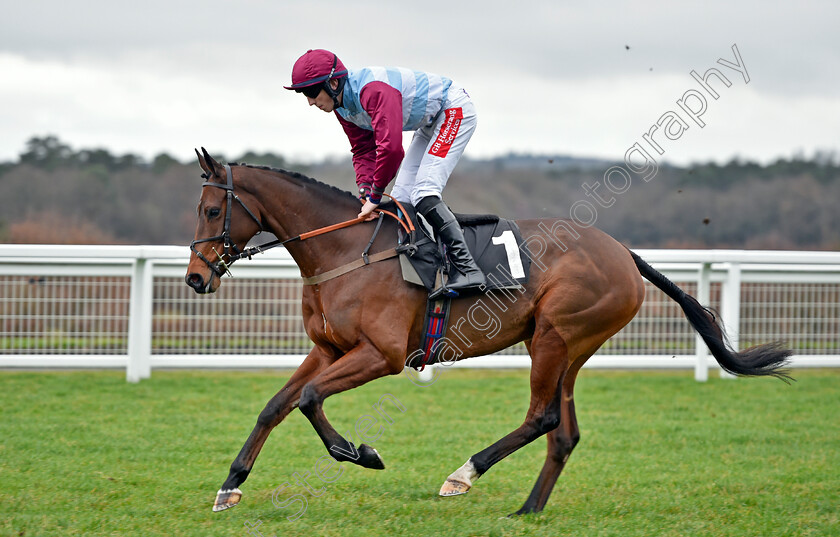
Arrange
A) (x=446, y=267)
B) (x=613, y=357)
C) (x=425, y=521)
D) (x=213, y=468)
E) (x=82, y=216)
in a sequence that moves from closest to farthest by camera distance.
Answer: (x=425, y=521), (x=446, y=267), (x=213, y=468), (x=613, y=357), (x=82, y=216)

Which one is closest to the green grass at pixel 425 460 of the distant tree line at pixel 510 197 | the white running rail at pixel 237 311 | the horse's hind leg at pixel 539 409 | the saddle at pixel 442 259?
the horse's hind leg at pixel 539 409

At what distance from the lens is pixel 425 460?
5340 millimetres

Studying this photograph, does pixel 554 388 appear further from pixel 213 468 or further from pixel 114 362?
pixel 114 362

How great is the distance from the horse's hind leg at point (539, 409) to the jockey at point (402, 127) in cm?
48

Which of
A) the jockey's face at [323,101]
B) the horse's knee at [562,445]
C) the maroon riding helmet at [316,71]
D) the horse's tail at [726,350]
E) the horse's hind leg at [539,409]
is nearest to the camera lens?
the maroon riding helmet at [316,71]

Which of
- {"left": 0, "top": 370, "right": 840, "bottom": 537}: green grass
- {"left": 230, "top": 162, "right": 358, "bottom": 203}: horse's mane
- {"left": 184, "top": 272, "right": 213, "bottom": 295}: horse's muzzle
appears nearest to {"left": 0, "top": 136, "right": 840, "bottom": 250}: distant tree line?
{"left": 0, "top": 370, "right": 840, "bottom": 537}: green grass

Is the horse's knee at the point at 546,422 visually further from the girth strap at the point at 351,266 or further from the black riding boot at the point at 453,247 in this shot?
the girth strap at the point at 351,266

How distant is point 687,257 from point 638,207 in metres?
11.3

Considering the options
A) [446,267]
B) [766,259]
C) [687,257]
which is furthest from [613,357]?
[446,267]

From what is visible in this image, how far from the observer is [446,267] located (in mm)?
4293

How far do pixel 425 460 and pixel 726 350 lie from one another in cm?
189

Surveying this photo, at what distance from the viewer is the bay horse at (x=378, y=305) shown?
4.13m

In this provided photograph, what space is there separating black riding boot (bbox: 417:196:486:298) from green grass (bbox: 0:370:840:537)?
3.66 feet

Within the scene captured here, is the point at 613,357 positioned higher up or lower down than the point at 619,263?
lower down
